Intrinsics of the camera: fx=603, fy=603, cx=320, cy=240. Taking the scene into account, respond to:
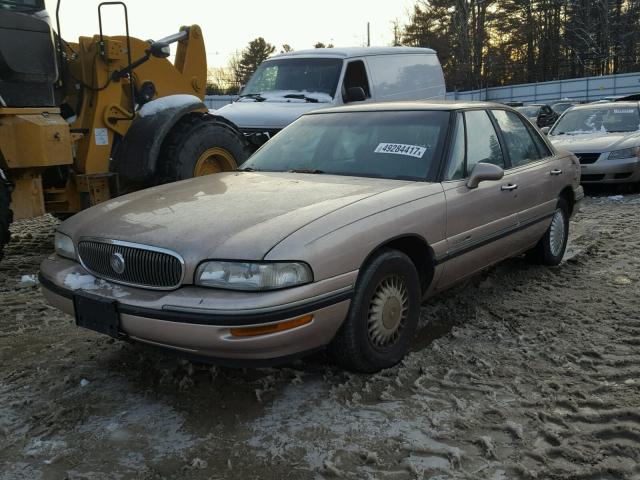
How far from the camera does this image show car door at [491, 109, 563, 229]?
187 inches

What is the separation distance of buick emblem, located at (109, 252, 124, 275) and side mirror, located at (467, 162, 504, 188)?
7.38 ft

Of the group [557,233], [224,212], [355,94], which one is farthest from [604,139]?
[224,212]

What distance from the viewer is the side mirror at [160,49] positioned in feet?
20.6

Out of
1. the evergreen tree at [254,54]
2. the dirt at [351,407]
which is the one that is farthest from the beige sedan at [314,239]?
the evergreen tree at [254,54]

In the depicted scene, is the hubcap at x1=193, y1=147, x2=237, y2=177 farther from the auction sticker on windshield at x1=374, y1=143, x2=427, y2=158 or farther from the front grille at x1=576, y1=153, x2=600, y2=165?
the front grille at x1=576, y1=153, x2=600, y2=165

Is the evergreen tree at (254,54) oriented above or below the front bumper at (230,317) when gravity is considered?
above

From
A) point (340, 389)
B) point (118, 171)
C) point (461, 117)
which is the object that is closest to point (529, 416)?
point (340, 389)

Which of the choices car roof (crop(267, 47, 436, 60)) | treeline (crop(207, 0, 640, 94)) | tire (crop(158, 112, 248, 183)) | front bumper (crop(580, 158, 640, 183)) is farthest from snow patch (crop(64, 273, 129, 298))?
treeline (crop(207, 0, 640, 94))

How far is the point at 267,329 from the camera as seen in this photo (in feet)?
9.22

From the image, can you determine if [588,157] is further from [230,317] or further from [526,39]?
[526,39]

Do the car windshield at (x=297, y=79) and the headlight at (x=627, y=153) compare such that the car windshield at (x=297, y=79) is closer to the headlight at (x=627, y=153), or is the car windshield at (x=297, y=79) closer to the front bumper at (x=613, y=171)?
the front bumper at (x=613, y=171)

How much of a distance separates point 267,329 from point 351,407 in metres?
0.66

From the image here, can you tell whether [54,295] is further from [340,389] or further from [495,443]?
[495,443]

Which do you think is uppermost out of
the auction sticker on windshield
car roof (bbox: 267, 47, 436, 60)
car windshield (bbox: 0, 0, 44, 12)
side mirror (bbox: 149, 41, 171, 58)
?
car roof (bbox: 267, 47, 436, 60)
